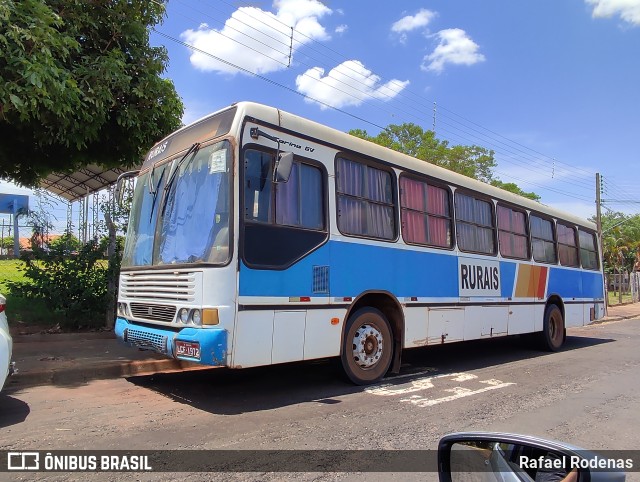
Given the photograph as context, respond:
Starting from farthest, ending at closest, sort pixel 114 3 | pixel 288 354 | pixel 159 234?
pixel 114 3, pixel 159 234, pixel 288 354

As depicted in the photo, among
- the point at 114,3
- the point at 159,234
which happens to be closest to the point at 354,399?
the point at 159,234

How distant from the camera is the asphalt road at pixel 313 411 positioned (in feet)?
14.3

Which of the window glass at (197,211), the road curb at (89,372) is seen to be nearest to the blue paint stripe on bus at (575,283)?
the road curb at (89,372)

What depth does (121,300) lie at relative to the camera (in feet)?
21.2

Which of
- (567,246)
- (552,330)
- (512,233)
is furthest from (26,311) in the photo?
(567,246)

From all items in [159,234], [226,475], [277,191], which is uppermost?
[277,191]

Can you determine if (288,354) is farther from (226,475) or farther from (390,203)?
(390,203)

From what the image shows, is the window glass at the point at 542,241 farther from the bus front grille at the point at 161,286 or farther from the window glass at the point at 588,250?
the bus front grille at the point at 161,286

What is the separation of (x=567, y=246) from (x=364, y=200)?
7826 millimetres

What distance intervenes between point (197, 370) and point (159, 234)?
250 cm

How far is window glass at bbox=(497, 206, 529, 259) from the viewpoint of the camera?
972 cm

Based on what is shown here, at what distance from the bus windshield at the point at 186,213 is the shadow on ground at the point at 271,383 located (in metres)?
1.66

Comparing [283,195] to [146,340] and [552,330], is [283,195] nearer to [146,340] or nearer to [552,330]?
[146,340]

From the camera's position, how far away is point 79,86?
7586 millimetres
